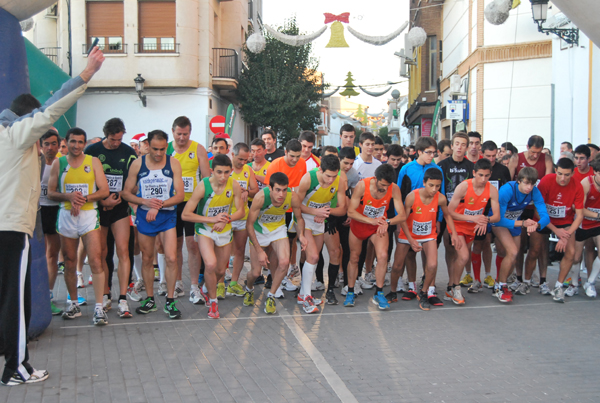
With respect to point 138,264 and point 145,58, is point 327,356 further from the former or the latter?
point 145,58

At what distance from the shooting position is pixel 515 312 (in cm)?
692

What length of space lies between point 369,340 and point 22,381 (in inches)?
121

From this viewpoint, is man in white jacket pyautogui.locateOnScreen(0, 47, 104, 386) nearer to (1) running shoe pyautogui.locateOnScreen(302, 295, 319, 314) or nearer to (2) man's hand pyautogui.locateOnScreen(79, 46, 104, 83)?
(2) man's hand pyautogui.locateOnScreen(79, 46, 104, 83)

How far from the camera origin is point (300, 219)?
7012 mm

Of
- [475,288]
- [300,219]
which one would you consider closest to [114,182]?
[300,219]

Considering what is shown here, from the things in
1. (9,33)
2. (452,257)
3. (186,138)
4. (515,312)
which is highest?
(9,33)

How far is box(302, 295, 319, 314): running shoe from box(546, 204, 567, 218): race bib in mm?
3358

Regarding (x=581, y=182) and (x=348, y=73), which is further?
(x=348, y=73)

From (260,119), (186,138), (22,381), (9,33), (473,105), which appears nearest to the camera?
(22,381)

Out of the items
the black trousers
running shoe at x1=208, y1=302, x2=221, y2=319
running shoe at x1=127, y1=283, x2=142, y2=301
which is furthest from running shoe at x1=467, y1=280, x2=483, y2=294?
the black trousers

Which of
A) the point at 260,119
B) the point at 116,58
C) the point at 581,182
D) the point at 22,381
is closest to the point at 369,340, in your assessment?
the point at 22,381

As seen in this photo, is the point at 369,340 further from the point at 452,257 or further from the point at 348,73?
the point at 348,73

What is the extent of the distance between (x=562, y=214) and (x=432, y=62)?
87.2 feet

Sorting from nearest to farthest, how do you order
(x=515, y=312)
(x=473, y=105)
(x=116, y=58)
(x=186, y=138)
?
(x=515, y=312), (x=186, y=138), (x=473, y=105), (x=116, y=58)
